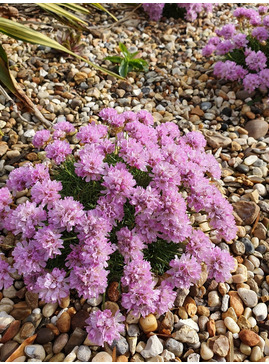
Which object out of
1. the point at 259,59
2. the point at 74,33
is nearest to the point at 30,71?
the point at 74,33

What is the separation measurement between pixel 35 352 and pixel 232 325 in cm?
108

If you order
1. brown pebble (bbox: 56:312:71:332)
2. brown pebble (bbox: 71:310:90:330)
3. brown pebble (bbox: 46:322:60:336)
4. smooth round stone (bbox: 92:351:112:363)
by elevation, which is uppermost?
smooth round stone (bbox: 92:351:112:363)

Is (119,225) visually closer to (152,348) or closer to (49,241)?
(49,241)

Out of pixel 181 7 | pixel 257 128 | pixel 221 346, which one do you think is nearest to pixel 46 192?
pixel 221 346

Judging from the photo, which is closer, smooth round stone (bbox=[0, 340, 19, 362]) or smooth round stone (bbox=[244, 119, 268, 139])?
smooth round stone (bbox=[0, 340, 19, 362])

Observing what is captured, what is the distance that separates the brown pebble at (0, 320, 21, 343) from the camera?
2.04 m

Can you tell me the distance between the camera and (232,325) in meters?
2.18

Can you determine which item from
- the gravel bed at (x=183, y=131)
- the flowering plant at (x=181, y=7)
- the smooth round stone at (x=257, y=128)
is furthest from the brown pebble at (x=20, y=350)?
the flowering plant at (x=181, y=7)

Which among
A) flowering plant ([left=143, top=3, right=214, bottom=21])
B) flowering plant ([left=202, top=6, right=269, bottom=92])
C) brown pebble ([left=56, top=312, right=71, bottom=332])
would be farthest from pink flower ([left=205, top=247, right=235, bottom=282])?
flowering plant ([left=143, top=3, right=214, bottom=21])

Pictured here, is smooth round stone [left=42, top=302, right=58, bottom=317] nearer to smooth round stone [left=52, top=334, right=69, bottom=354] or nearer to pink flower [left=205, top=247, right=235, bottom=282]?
smooth round stone [left=52, top=334, right=69, bottom=354]

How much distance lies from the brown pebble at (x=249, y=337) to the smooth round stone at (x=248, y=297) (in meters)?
0.19

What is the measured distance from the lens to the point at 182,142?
2.43 meters

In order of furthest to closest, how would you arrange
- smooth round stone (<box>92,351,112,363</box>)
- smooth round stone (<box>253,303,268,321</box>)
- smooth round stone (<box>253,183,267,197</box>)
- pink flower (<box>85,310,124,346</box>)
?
smooth round stone (<box>253,183,267,197</box>)
smooth round stone (<box>253,303,268,321</box>)
smooth round stone (<box>92,351,112,363</box>)
pink flower (<box>85,310,124,346</box>)

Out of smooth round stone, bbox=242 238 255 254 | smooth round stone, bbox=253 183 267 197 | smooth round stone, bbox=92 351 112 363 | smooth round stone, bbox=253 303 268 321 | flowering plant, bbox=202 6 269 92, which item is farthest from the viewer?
flowering plant, bbox=202 6 269 92
